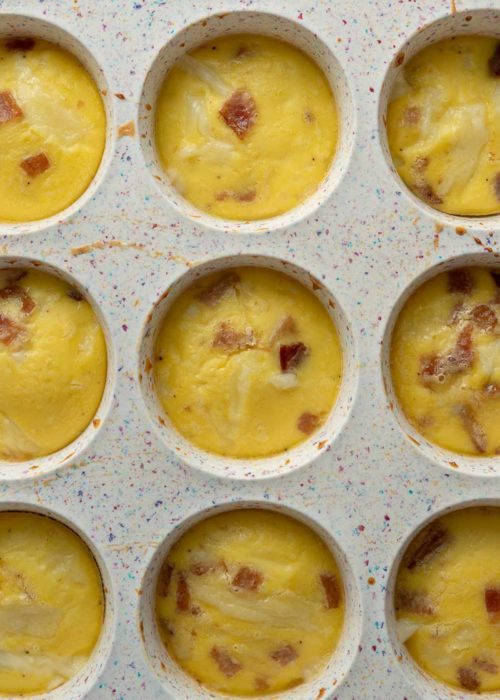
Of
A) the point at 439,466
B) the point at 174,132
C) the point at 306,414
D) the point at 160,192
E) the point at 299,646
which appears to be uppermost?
the point at 174,132

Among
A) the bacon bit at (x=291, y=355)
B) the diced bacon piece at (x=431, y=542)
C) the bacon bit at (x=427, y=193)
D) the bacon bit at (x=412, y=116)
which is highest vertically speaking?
the bacon bit at (x=412, y=116)

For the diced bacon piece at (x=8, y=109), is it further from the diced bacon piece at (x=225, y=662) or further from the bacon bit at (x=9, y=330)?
the diced bacon piece at (x=225, y=662)

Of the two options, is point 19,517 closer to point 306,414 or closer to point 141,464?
point 141,464

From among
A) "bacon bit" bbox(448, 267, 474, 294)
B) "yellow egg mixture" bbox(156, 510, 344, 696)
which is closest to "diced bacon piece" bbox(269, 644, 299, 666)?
"yellow egg mixture" bbox(156, 510, 344, 696)

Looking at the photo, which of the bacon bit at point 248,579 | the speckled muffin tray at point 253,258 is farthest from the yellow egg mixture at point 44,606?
the bacon bit at point 248,579

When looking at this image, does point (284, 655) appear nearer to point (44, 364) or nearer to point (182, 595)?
point (182, 595)

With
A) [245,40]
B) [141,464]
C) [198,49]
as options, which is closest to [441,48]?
[245,40]
